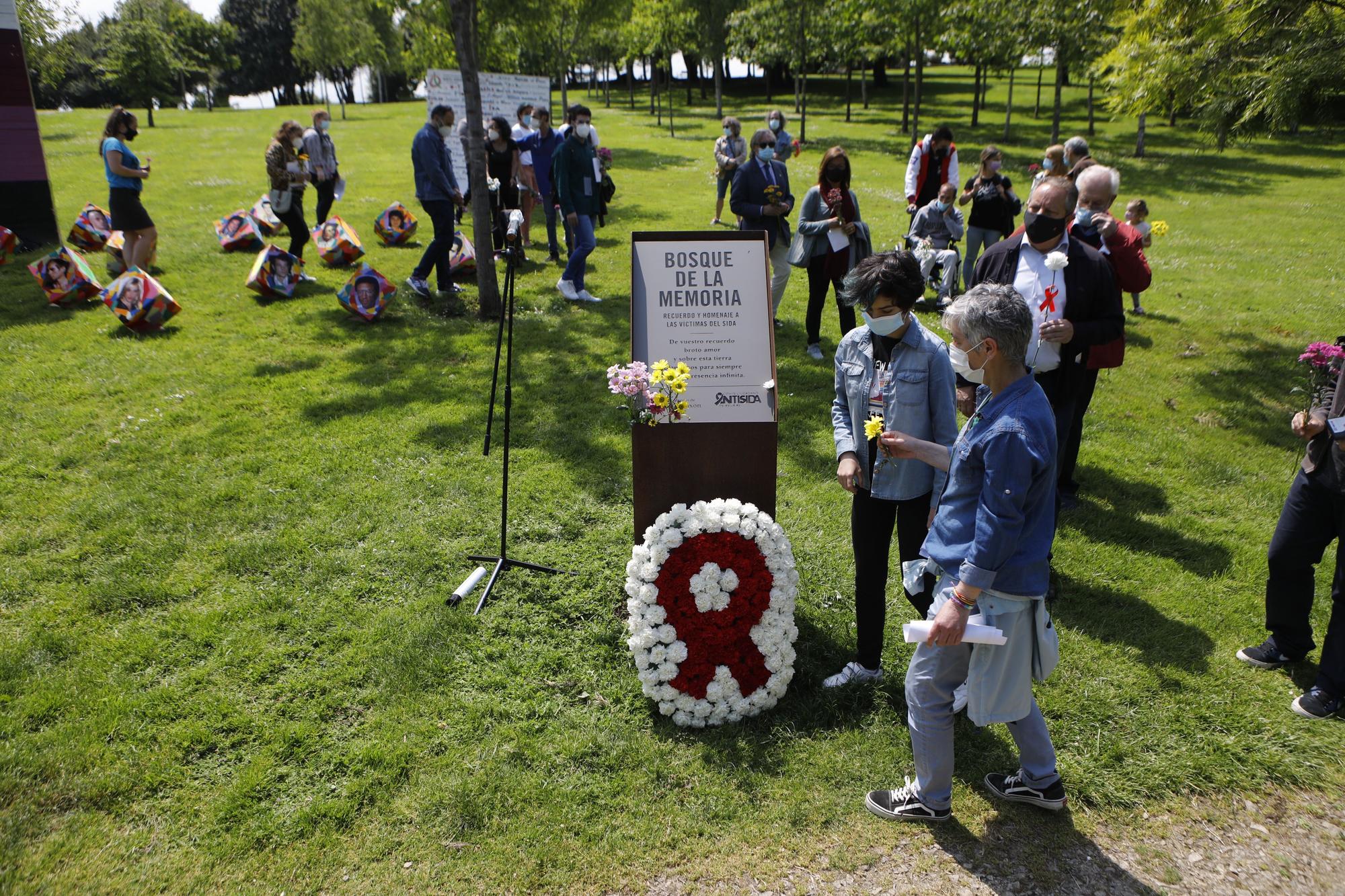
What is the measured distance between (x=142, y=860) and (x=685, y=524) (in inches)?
107

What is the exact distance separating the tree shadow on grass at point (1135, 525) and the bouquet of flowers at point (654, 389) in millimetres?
3381

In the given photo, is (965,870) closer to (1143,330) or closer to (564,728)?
(564,728)

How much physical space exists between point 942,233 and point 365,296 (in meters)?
7.25

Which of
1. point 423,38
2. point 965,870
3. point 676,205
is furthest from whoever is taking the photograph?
point 423,38

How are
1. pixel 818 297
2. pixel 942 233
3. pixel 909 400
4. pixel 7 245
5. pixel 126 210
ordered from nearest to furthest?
pixel 909 400
pixel 818 297
pixel 126 210
pixel 942 233
pixel 7 245

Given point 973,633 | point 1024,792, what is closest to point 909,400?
point 973,633

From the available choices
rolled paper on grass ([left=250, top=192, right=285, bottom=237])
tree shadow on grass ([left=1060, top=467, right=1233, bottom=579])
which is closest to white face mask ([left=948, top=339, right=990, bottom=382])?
tree shadow on grass ([left=1060, top=467, right=1233, bottom=579])

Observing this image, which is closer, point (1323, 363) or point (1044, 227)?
point (1323, 363)

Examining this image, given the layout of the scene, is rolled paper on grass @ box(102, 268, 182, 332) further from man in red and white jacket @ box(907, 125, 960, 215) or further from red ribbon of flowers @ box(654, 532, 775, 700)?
man in red and white jacket @ box(907, 125, 960, 215)

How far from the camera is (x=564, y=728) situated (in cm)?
407

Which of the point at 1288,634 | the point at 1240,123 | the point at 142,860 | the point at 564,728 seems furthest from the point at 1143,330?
the point at 142,860

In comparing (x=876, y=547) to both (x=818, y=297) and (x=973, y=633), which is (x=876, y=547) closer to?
(x=973, y=633)

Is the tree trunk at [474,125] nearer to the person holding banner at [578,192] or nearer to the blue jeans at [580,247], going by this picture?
the person holding banner at [578,192]

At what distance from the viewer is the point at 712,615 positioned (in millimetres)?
4199
